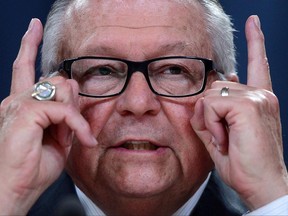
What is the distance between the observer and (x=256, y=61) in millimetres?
1612

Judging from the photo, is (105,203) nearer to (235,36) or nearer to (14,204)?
(14,204)

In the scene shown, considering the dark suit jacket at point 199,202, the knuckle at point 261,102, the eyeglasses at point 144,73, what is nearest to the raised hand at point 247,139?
the knuckle at point 261,102

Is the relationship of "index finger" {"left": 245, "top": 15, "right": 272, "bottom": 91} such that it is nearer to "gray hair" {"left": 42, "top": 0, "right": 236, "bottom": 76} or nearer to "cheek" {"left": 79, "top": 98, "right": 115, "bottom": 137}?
"gray hair" {"left": 42, "top": 0, "right": 236, "bottom": 76}

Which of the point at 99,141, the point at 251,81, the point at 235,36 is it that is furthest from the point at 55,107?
the point at 235,36

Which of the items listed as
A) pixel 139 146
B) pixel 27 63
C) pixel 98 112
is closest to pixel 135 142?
pixel 139 146

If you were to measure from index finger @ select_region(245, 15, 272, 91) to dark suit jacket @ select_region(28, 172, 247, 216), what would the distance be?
35cm

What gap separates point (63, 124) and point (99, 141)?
0.45ft

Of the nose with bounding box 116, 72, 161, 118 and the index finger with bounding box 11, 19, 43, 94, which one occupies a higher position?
the index finger with bounding box 11, 19, 43, 94

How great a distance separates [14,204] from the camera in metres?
1.41

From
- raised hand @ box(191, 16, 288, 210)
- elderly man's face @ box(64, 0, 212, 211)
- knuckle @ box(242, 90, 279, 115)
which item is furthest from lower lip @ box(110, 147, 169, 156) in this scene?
knuckle @ box(242, 90, 279, 115)

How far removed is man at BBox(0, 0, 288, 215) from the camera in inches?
56.5

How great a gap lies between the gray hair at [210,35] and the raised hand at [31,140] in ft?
1.00

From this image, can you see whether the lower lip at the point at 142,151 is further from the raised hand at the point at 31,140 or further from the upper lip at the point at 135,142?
the raised hand at the point at 31,140

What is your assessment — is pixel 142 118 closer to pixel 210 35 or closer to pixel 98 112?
pixel 98 112
